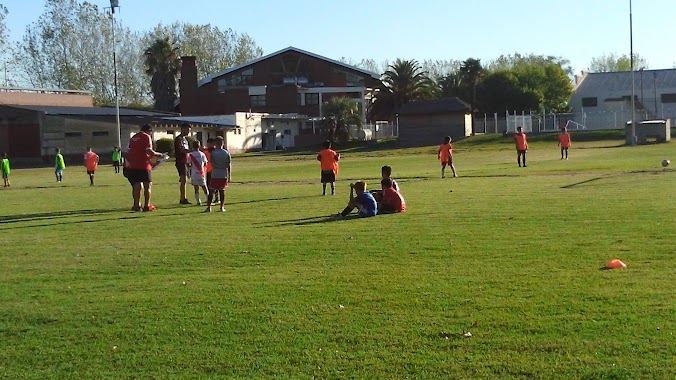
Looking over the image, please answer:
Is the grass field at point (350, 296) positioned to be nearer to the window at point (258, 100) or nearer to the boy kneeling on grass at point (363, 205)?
the boy kneeling on grass at point (363, 205)

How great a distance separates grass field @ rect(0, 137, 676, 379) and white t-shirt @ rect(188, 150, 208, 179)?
3.78 metres

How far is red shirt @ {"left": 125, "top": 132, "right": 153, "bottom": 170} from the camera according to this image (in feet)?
61.0

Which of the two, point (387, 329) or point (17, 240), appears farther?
point (17, 240)

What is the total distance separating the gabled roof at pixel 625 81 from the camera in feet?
319

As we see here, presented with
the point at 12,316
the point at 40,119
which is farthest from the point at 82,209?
the point at 40,119

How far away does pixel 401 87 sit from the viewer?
91.4m

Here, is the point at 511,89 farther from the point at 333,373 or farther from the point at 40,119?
the point at 333,373

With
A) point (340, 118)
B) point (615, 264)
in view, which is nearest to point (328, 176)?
point (615, 264)

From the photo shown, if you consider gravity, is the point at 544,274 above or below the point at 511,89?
below

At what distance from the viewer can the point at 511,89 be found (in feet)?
296

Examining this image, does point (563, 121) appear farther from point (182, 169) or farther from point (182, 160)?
point (182, 169)

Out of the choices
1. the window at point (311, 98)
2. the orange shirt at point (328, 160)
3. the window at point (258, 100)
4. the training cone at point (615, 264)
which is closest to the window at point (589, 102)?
the window at point (311, 98)

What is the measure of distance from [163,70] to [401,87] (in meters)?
24.5

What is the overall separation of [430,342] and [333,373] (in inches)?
38.9
